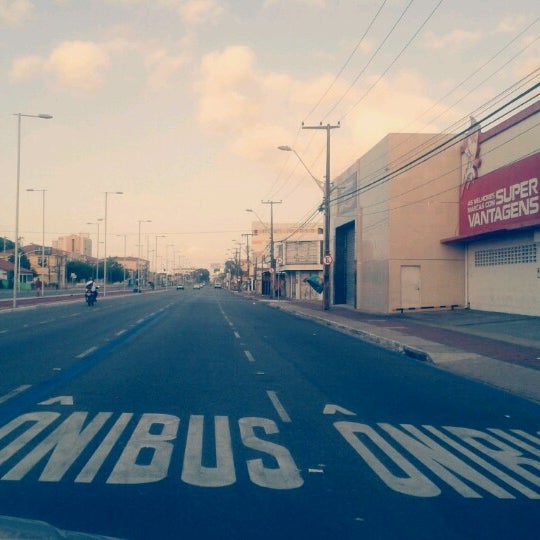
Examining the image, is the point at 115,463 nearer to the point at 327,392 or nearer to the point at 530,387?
the point at 327,392

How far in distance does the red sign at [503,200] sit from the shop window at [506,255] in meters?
1.20

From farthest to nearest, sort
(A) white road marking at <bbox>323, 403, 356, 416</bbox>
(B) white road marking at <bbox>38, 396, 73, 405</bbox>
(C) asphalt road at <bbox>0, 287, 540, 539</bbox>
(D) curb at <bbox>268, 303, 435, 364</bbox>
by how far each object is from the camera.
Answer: (D) curb at <bbox>268, 303, 435, 364</bbox> < (B) white road marking at <bbox>38, 396, 73, 405</bbox> < (A) white road marking at <bbox>323, 403, 356, 416</bbox> < (C) asphalt road at <bbox>0, 287, 540, 539</bbox>

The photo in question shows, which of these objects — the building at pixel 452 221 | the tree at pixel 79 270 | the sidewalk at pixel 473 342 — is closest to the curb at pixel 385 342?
the sidewalk at pixel 473 342

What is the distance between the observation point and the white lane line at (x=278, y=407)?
9.41m

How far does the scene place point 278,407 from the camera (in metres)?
10.2

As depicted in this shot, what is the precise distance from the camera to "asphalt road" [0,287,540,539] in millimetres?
5406

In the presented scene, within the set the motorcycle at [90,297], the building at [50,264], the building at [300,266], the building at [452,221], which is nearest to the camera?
the building at [452,221]

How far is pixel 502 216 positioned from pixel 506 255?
2.04m

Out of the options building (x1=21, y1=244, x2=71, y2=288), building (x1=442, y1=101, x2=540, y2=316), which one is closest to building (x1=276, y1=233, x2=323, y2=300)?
building (x1=442, y1=101, x2=540, y2=316)

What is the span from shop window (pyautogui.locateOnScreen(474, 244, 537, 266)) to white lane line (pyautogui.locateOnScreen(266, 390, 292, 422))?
21331 mm

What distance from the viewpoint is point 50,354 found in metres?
16.9

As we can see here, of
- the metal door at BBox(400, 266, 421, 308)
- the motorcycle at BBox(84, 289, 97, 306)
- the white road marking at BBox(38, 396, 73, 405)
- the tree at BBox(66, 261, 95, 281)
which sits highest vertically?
the tree at BBox(66, 261, 95, 281)

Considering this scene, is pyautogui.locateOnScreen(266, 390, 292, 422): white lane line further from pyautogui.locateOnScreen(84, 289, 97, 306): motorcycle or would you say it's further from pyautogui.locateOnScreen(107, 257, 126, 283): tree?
pyautogui.locateOnScreen(107, 257, 126, 283): tree

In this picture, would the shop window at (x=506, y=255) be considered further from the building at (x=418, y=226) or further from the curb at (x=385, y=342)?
the curb at (x=385, y=342)
